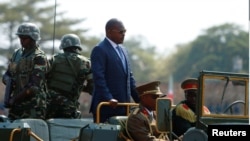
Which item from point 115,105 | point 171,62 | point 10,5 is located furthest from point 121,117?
point 171,62

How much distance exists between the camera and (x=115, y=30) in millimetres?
12648

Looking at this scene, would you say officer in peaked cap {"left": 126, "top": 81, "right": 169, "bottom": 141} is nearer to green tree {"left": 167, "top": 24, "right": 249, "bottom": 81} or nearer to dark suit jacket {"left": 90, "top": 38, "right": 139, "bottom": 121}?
dark suit jacket {"left": 90, "top": 38, "right": 139, "bottom": 121}

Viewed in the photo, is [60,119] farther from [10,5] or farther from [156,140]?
[10,5]

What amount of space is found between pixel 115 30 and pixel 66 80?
0.99 m

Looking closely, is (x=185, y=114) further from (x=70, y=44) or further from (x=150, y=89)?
(x=70, y=44)

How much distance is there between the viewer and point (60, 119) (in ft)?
41.2

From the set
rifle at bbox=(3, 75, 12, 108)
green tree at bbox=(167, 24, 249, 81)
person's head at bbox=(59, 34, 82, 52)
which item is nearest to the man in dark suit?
person's head at bbox=(59, 34, 82, 52)

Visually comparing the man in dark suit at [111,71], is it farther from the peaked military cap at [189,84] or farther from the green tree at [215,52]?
the green tree at [215,52]

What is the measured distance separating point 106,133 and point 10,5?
3545 centimetres

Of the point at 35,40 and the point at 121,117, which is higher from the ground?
the point at 35,40

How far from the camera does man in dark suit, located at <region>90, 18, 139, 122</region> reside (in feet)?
41.0

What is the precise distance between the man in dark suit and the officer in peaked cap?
1.92ft

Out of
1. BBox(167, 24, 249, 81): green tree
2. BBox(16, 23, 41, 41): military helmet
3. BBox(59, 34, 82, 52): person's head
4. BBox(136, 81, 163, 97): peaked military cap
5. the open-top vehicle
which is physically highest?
BBox(167, 24, 249, 81): green tree

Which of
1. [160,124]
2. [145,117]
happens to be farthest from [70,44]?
[160,124]
